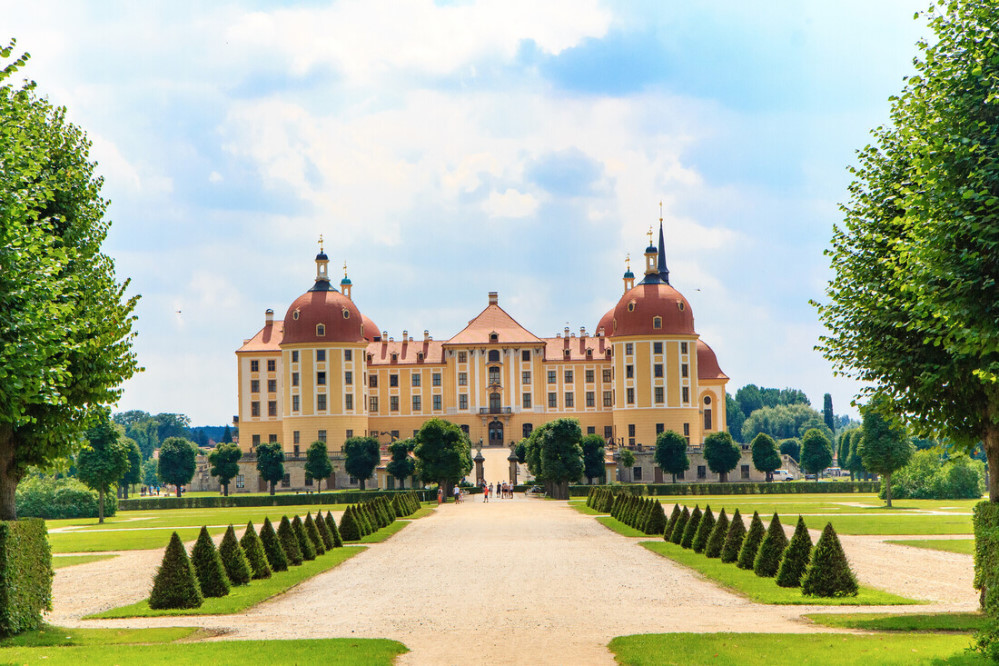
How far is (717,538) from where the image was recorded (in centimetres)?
2653

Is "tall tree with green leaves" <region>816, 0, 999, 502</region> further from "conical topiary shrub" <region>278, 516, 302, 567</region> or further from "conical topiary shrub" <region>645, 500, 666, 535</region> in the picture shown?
"conical topiary shrub" <region>645, 500, 666, 535</region>

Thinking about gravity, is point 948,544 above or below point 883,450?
below

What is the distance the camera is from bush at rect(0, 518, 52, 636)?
52.4 ft

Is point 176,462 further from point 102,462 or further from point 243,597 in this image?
point 243,597

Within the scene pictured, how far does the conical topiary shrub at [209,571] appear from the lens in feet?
66.6

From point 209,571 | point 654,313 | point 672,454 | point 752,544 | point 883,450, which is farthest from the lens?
point 654,313

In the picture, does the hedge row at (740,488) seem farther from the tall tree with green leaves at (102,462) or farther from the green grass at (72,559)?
the green grass at (72,559)

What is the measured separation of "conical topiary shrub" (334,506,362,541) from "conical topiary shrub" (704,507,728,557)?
12887 mm

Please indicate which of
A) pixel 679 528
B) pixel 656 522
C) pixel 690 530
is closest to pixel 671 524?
pixel 679 528

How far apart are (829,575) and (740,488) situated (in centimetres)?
5676

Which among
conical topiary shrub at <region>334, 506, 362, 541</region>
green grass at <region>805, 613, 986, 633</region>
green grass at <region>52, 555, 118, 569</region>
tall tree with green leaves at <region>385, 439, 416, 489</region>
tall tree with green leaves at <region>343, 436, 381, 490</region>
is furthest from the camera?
tall tree with green leaves at <region>343, 436, 381, 490</region>

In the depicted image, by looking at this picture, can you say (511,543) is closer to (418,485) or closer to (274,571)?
(274,571)

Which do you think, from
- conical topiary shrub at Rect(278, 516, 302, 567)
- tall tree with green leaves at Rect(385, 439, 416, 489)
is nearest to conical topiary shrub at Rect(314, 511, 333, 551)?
conical topiary shrub at Rect(278, 516, 302, 567)

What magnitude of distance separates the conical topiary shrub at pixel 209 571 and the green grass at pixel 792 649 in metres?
8.90
